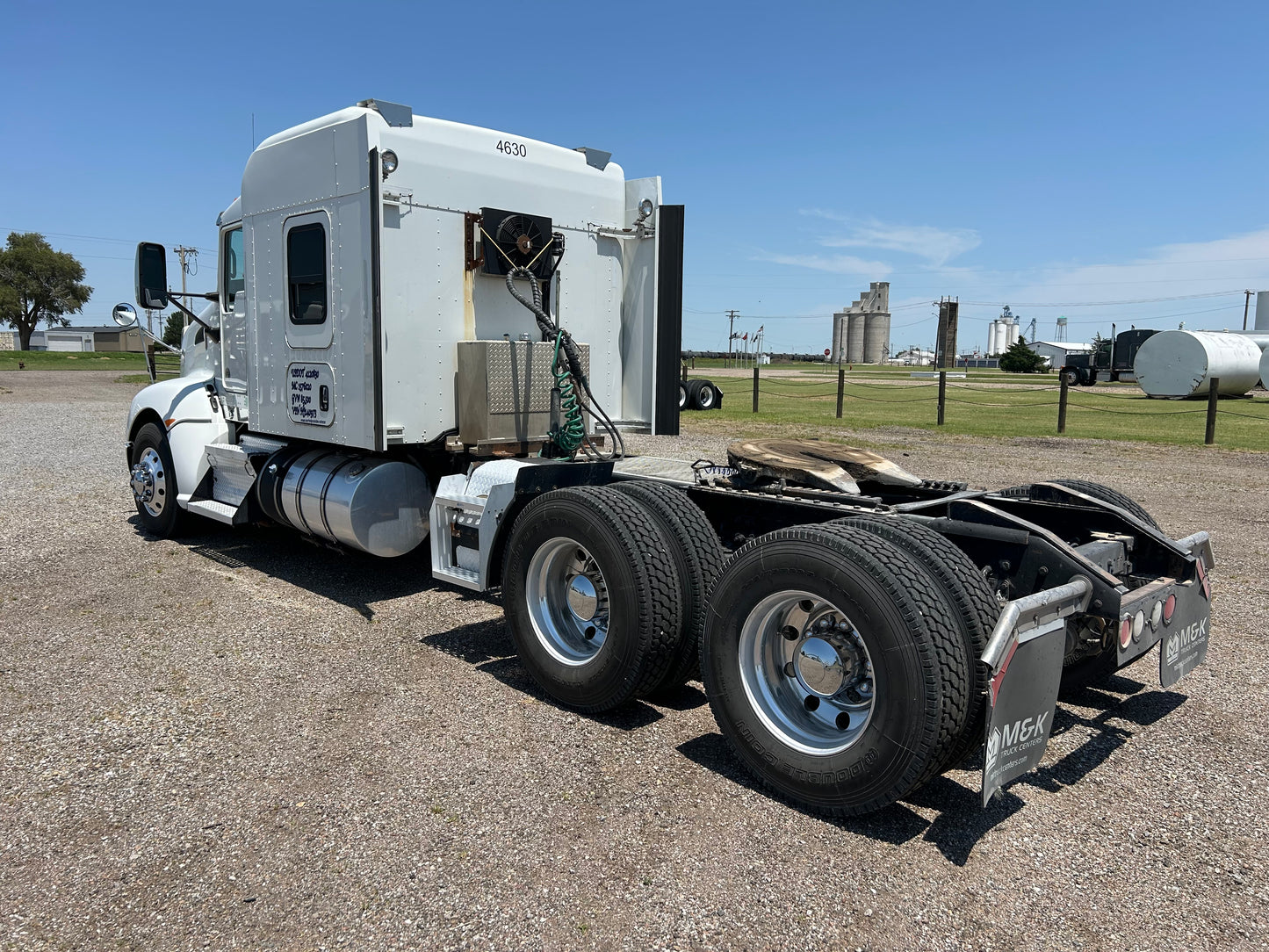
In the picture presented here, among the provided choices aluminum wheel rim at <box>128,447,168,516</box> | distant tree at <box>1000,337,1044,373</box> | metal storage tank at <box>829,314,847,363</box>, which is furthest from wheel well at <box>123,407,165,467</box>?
metal storage tank at <box>829,314,847,363</box>

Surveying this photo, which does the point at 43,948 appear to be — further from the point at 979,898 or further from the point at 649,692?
the point at 979,898

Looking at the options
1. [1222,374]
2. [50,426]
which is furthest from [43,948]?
[1222,374]

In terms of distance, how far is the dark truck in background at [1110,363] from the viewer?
44594 millimetres

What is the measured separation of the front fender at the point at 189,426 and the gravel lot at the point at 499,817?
2098 mm

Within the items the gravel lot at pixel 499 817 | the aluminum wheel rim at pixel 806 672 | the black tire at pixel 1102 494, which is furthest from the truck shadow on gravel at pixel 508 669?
the black tire at pixel 1102 494

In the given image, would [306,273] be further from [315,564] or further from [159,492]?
[159,492]

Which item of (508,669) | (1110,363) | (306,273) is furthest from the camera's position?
(1110,363)

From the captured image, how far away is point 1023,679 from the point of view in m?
3.09

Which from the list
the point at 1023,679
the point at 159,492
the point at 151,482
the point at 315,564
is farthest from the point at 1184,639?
the point at 151,482

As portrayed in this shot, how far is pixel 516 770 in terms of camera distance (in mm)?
3797

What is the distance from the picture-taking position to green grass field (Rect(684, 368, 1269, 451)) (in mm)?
18281

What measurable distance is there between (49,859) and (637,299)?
505 cm

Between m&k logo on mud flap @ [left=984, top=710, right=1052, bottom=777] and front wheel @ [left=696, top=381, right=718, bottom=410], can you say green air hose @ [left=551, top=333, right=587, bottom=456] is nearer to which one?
front wheel @ [left=696, top=381, right=718, bottom=410]

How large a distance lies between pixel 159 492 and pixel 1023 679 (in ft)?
24.6
